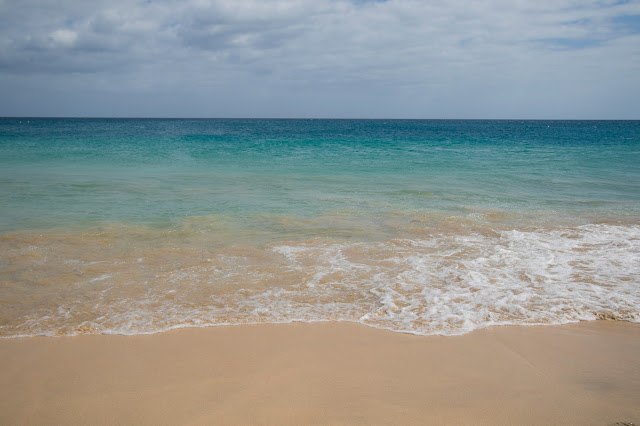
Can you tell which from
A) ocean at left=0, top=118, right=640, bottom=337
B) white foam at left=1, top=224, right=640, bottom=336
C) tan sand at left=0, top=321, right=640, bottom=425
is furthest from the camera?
ocean at left=0, top=118, right=640, bottom=337

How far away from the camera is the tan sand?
297cm

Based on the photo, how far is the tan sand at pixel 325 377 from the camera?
297cm

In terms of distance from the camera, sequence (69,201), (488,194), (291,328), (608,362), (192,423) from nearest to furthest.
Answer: (192,423), (608,362), (291,328), (69,201), (488,194)

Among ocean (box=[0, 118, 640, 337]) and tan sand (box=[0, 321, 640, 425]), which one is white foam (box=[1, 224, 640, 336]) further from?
tan sand (box=[0, 321, 640, 425])

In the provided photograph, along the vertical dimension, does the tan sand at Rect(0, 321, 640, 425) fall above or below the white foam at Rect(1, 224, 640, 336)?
below

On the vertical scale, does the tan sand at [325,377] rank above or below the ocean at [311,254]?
below

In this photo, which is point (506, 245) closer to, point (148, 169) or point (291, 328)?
point (291, 328)

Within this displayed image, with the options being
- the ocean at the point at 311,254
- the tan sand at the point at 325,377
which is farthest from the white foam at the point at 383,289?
the tan sand at the point at 325,377

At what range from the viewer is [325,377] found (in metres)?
3.44

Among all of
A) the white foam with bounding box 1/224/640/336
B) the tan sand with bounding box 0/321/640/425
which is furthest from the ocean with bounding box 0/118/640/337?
the tan sand with bounding box 0/321/640/425

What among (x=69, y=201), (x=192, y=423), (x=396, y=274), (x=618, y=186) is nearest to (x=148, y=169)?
(x=69, y=201)

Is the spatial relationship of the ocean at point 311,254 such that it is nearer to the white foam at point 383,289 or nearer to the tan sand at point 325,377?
the white foam at point 383,289

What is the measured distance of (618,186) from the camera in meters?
14.1

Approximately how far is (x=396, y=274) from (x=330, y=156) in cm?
1822
